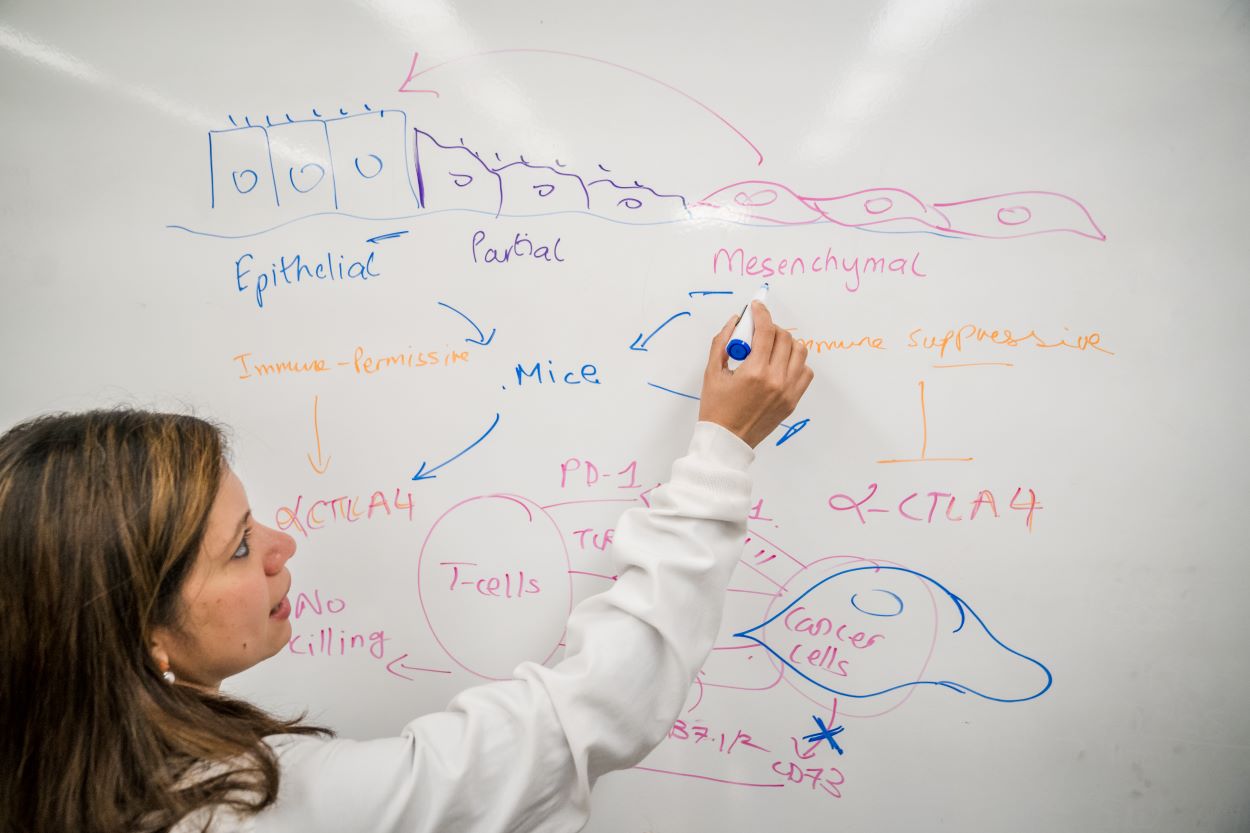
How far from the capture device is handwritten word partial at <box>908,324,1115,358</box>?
0.70 metres

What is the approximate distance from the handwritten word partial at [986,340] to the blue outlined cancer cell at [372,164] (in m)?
0.65

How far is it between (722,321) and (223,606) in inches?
23.9

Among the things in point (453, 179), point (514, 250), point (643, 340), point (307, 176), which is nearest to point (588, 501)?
point (643, 340)

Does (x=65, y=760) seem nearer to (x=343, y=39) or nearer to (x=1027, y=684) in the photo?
(x=343, y=39)

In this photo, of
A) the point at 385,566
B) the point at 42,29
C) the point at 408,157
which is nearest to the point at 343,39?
the point at 408,157

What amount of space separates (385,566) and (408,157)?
21.1 inches

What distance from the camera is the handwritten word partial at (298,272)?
80 cm

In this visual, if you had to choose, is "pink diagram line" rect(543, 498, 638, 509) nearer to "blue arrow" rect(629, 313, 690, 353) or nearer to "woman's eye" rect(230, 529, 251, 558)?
"blue arrow" rect(629, 313, 690, 353)

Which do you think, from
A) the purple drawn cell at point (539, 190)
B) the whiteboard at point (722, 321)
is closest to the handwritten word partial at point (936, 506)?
the whiteboard at point (722, 321)

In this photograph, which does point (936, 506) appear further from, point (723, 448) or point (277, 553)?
point (277, 553)

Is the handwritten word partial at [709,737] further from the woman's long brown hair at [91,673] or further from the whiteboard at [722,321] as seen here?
the woman's long brown hair at [91,673]

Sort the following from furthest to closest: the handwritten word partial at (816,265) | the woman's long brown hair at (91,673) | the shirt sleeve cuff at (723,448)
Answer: the handwritten word partial at (816,265) < the shirt sleeve cuff at (723,448) < the woman's long brown hair at (91,673)

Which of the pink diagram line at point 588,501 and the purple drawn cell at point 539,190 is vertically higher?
the purple drawn cell at point 539,190

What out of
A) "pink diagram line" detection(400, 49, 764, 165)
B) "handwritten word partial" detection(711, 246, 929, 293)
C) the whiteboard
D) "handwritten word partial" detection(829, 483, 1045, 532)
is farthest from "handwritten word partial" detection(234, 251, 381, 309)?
"handwritten word partial" detection(829, 483, 1045, 532)
